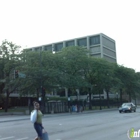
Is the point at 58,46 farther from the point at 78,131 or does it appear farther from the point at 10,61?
the point at 78,131

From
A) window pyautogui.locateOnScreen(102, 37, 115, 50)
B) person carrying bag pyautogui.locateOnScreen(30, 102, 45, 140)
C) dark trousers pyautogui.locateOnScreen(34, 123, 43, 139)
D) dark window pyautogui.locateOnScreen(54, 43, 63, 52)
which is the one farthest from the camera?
dark window pyautogui.locateOnScreen(54, 43, 63, 52)

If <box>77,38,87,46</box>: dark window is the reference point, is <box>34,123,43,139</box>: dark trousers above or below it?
below

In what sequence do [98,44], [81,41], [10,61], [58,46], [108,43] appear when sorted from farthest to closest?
1. [58,46]
2. [108,43]
3. [81,41]
4. [98,44]
5. [10,61]

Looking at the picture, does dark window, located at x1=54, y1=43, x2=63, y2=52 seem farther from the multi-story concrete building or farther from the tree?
the tree

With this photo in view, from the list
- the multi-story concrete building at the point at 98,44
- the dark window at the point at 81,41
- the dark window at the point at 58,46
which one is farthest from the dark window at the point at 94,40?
the dark window at the point at 58,46

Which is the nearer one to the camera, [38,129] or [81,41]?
[38,129]

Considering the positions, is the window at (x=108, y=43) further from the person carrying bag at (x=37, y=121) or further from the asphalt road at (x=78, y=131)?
the person carrying bag at (x=37, y=121)

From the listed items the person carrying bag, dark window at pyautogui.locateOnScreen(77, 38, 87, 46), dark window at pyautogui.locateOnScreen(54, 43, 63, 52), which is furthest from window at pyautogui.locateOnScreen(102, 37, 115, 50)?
the person carrying bag

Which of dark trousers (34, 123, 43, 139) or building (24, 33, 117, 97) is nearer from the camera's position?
dark trousers (34, 123, 43, 139)

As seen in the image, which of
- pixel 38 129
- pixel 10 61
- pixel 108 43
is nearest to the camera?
pixel 38 129

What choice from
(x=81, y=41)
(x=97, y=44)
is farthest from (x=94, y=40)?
(x=81, y=41)

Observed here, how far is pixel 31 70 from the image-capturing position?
140ft

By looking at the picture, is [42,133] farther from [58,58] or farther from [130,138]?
[58,58]

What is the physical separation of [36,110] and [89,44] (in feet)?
321
